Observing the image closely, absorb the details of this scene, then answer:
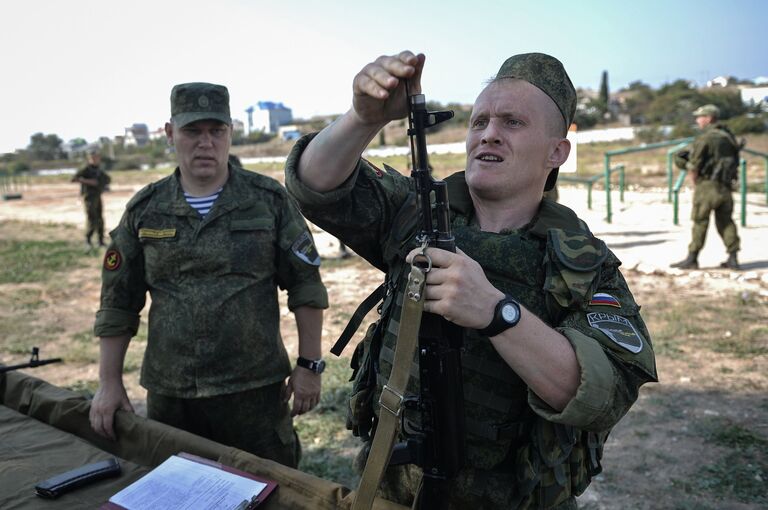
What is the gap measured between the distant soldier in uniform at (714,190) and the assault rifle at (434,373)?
7.48 m

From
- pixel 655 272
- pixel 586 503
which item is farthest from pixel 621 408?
pixel 655 272

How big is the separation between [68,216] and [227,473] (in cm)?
1905

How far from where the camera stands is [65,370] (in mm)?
6020

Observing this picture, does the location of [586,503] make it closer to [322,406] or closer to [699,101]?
[322,406]

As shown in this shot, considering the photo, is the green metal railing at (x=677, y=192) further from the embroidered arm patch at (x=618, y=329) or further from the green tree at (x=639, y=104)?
the green tree at (x=639, y=104)

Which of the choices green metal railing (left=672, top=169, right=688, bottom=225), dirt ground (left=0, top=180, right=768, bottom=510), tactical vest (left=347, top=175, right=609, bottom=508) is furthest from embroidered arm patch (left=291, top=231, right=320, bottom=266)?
green metal railing (left=672, top=169, right=688, bottom=225)

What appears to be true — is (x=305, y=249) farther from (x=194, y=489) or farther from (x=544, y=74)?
(x=544, y=74)

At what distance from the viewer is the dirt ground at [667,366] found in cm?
363

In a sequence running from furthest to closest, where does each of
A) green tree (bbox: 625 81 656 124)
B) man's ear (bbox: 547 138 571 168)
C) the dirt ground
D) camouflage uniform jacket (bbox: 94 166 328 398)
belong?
green tree (bbox: 625 81 656 124), the dirt ground, camouflage uniform jacket (bbox: 94 166 328 398), man's ear (bbox: 547 138 571 168)

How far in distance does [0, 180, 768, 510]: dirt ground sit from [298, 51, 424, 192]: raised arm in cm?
261

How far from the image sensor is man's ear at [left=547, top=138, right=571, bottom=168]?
1.69 meters

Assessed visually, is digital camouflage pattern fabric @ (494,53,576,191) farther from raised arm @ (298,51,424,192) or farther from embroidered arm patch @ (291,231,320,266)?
embroidered arm patch @ (291,231,320,266)

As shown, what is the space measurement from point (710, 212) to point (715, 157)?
673 millimetres

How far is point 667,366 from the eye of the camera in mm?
5277
